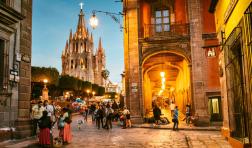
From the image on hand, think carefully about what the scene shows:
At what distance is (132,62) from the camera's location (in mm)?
22141

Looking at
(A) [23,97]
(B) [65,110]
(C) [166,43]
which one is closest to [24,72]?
(A) [23,97]

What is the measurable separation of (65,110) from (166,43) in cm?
1224

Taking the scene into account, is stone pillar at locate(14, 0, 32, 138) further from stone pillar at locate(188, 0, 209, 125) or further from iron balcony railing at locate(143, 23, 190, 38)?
stone pillar at locate(188, 0, 209, 125)

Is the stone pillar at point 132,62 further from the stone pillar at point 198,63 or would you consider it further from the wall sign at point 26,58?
the wall sign at point 26,58

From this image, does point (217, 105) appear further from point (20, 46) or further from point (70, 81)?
point (70, 81)

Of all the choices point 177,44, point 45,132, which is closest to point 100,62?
point 177,44

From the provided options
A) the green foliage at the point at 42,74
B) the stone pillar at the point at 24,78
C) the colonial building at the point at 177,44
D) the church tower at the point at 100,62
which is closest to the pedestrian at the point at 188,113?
the colonial building at the point at 177,44

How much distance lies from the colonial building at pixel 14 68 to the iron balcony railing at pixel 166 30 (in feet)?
36.8

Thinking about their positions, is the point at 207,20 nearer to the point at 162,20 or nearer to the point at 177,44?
the point at 177,44

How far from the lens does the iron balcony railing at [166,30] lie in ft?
70.8

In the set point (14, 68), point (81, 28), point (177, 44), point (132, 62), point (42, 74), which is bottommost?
point (14, 68)

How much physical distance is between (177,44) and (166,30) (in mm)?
1653

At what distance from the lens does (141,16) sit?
22828 mm

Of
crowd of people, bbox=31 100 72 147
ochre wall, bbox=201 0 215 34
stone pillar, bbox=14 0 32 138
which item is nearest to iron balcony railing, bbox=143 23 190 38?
ochre wall, bbox=201 0 215 34
